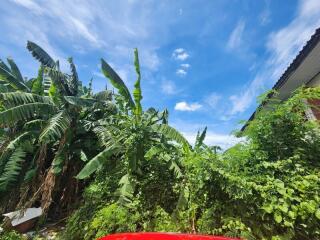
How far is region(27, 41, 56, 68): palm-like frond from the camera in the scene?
997cm

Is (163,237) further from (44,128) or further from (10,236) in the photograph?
(44,128)

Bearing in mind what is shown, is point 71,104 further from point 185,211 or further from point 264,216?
point 264,216

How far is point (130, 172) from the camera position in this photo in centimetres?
624

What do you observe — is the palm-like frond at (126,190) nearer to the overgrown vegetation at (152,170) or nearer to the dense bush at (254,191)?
the overgrown vegetation at (152,170)

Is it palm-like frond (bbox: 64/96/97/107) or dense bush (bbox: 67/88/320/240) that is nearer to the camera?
dense bush (bbox: 67/88/320/240)

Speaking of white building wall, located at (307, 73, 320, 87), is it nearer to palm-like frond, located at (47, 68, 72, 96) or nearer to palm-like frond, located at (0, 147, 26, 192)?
palm-like frond, located at (47, 68, 72, 96)

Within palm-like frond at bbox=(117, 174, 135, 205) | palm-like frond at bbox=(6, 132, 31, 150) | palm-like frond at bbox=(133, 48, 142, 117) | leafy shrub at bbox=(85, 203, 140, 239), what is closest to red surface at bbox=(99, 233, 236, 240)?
leafy shrub at bbox=(85, 203, 140, 239)

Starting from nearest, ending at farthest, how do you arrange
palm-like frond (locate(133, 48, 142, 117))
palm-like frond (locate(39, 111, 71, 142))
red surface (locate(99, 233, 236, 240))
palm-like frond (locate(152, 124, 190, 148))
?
red surface (locate(99, 233, 236, 240)) → palm-like frond (locate(152, 124, 190, 148)) → palm-like frond (locate(133, 48, 142, 117)) → palm-like frond (locate(39, 111, 71, 142))

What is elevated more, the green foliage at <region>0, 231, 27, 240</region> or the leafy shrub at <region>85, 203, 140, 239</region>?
the leafy shrub at <region>85, 203, 140, 239</region>

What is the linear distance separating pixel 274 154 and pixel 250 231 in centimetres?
163

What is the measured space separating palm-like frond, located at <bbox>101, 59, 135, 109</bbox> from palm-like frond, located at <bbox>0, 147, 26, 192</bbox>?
3994 millimetres

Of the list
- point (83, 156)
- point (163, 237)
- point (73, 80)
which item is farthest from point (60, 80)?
point (163, 237)

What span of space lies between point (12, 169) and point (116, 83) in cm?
421

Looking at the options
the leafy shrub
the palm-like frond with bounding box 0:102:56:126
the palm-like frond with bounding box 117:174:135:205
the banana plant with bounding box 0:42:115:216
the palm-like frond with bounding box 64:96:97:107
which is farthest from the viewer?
the palm-like frond with bounding box 64:96:97:107
